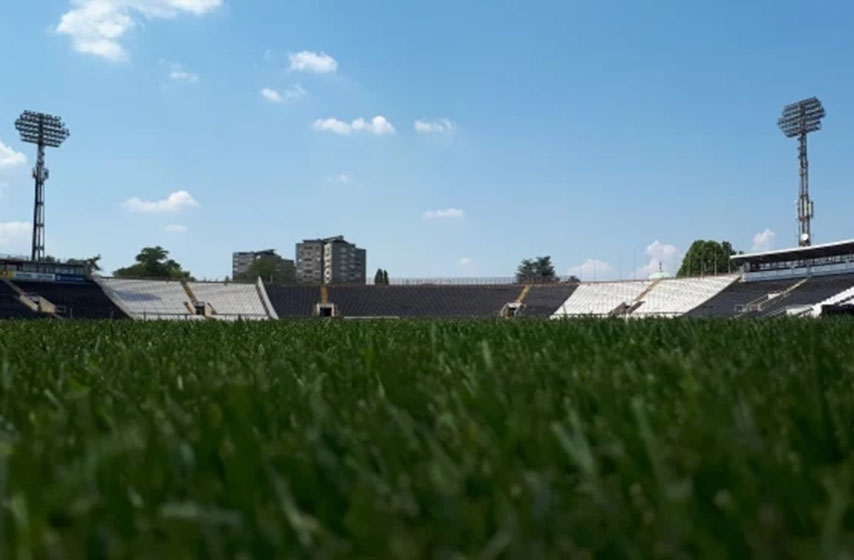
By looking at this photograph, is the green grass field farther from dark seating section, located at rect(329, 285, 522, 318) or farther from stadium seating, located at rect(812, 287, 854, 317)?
dark seating section, located at rect(329, 285, 522, 318)

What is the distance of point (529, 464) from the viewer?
1040mm

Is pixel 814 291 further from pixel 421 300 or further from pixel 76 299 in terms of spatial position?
pixel 76 299

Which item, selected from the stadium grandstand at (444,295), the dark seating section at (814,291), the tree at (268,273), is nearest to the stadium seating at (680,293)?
the stadium grandstand at (444,295)

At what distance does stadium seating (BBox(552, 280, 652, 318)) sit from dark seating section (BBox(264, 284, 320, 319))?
18.1m

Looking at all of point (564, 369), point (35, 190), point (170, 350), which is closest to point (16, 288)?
point (35, 190)

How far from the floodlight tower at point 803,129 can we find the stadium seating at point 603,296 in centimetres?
1170

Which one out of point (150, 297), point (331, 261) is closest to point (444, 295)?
point (150, 297)

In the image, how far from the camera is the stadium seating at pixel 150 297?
4553cm

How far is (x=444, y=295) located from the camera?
2074 inches

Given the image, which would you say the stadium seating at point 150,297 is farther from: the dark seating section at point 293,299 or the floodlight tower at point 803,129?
the floodlight tower at point 803,129

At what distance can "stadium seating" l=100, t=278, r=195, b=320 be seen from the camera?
45531mm

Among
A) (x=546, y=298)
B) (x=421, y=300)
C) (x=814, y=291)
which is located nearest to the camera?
(x=814, y=291)

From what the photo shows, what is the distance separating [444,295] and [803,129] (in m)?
30.1

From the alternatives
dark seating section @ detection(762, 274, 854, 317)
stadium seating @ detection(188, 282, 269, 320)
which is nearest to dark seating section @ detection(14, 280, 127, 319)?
stadium seating @ detection(188, 282, 269, 320)
